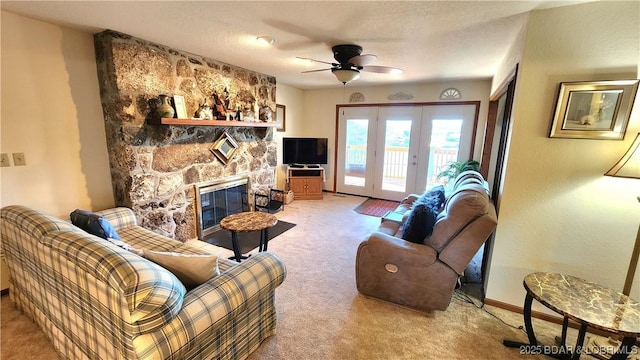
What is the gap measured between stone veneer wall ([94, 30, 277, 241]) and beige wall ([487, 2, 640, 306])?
129 inches

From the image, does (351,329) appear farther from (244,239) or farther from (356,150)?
(356,150)

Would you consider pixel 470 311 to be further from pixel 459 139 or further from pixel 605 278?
pixel 459 139

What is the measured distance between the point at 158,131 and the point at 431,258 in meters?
2.97

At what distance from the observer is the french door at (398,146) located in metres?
4.71

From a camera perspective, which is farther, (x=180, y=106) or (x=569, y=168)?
(x=180, y=106)

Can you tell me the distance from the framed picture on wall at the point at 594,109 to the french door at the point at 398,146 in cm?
291

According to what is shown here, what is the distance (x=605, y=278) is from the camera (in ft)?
6.35

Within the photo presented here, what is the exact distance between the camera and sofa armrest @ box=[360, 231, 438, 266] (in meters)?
2.06

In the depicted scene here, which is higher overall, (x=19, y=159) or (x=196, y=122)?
(x=196, y=122)

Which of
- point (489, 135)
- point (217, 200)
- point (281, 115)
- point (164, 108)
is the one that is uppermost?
point (281, 115)

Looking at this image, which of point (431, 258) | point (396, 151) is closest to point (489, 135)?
point (396, 151)

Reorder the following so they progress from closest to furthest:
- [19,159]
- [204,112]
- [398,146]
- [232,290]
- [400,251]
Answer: [232,290]
[400,251]
[19,159]
[204,112]
[398,146]

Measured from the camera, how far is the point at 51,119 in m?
2.36

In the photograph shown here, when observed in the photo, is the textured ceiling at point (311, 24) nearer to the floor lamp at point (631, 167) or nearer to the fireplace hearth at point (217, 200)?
the floor lamp at point (631, 167)
